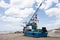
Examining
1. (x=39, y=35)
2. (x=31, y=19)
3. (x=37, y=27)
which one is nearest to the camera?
(x=39, y=35)

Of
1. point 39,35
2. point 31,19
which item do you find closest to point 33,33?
point 39,35

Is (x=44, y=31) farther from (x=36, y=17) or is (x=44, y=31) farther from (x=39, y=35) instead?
(x=36, y=17)

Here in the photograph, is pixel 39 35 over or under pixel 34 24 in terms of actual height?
under

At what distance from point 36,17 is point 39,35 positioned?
1337 centimetres

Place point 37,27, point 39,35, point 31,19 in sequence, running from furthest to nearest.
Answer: point 31,19 → point 37,27 → point 39,35

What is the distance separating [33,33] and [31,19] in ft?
53.5

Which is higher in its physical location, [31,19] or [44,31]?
[31,19]

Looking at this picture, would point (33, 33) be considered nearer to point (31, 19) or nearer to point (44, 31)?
point (44, 31)

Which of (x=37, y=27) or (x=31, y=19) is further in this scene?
(x=31, y=19)

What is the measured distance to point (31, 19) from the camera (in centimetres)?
7838

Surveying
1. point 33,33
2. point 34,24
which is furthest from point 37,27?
point 33,33

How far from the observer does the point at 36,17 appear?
235ft

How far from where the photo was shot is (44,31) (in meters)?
61.4

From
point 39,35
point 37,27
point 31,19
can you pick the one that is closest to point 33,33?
point 39,35
